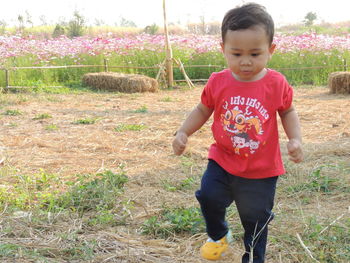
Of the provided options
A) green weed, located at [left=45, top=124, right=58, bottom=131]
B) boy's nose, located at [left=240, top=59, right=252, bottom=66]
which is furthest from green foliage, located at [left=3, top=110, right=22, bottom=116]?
boy's nose, located at [left=240, top=59, right=252, bottom=66]

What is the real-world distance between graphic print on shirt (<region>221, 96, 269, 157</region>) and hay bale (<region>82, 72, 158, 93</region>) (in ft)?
30.8

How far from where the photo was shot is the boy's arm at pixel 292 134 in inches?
82.6

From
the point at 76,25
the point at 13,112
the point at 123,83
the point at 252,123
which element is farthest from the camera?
the point at 76,25

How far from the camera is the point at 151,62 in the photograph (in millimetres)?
14148

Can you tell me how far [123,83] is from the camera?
11.5 meters

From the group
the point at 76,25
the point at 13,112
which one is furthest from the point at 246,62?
the point at 76,25

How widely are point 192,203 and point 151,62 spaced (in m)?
11.1

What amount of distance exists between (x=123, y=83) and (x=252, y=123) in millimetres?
9608

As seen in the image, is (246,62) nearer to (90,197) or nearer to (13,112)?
(90,197)

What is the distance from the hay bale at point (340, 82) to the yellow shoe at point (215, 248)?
8.82 m

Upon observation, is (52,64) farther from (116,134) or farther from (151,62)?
(116,134)

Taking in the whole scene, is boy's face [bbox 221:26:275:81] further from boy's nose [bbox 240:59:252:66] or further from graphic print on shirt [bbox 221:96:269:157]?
graphic print on shirt [bbox 221:96:269:157]

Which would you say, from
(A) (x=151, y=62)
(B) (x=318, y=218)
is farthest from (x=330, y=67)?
(B) (x=318, y=218)

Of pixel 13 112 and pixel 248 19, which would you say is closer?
pixel 248 19
